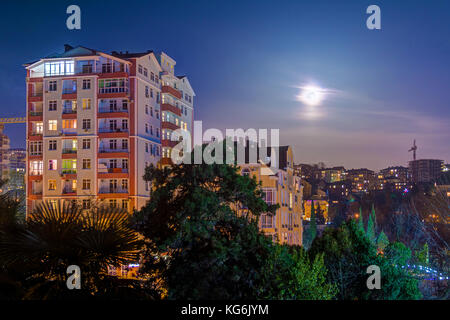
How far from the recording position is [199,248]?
712 inches

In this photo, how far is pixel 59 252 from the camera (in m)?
12.7

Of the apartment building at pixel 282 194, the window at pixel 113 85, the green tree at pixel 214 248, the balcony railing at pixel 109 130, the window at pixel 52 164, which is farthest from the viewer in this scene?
the window at pixel 52 164

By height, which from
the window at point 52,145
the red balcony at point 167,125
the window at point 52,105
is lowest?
the window at point 52,145

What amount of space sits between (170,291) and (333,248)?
26.5 ft

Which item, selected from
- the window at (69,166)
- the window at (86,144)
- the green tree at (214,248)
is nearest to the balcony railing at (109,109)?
the window at (86,144)

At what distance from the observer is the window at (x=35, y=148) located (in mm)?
58344

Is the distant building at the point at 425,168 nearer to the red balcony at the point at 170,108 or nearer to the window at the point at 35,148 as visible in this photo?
the red balcony at the point at 170,108

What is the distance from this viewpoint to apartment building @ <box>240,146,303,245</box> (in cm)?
4631

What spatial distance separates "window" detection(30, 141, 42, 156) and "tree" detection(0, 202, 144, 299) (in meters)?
47.8

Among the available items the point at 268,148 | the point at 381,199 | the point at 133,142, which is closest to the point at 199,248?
the point at 268,148

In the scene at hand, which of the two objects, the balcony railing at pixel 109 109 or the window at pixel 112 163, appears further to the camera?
the balcony railing at pixel 109 109

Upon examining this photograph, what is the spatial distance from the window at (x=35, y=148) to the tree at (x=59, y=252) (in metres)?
47.8

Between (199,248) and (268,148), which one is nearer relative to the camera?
(199,248)
